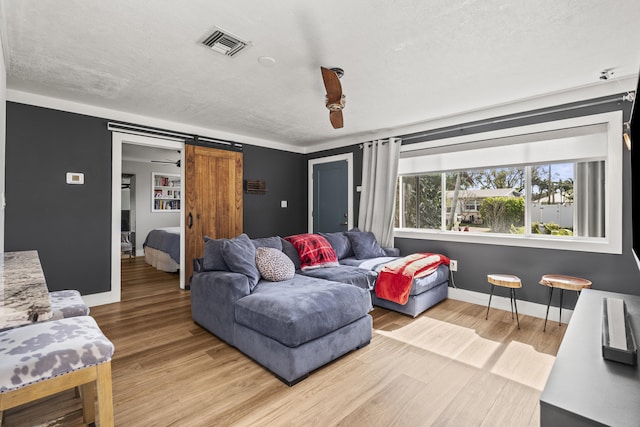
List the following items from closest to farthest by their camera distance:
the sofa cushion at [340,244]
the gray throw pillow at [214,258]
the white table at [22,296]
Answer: the white table at [22,296], the gray throw pillow at [214,258], the sofa cushion at [340,244]

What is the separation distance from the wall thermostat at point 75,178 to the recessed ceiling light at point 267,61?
2.72 meters

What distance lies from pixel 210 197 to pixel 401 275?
3.08 metres

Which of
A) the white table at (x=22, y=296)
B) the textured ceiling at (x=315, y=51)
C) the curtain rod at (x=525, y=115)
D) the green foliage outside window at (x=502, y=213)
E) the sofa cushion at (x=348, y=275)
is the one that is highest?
the textured ceiling at (x=315, y=51)

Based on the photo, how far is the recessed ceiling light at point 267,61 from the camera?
97.9 inches

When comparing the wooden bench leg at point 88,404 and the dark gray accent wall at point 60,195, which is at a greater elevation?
the dark gray accent wall at point 60,195

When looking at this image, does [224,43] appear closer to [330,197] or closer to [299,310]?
[299,310]

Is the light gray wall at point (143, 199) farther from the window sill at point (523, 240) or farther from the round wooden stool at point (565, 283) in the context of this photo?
the round wooden stool at point (565, 283)

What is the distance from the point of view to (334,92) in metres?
2.54

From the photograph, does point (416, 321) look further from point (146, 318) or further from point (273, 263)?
point (146, 318)

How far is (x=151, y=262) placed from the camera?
20.6 ft

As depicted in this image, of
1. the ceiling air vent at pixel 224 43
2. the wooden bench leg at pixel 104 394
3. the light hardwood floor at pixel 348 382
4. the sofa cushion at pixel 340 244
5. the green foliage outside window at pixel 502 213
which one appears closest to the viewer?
the wooden bench leg at pixel 104 394

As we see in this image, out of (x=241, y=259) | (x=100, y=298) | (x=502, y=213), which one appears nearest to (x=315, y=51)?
(x=241, y=259)

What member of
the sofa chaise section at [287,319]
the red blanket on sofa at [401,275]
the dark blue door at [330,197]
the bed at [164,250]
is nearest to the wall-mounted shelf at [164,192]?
the bed at [164,250]

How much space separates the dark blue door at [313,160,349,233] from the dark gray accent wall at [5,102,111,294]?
331 centimetres
